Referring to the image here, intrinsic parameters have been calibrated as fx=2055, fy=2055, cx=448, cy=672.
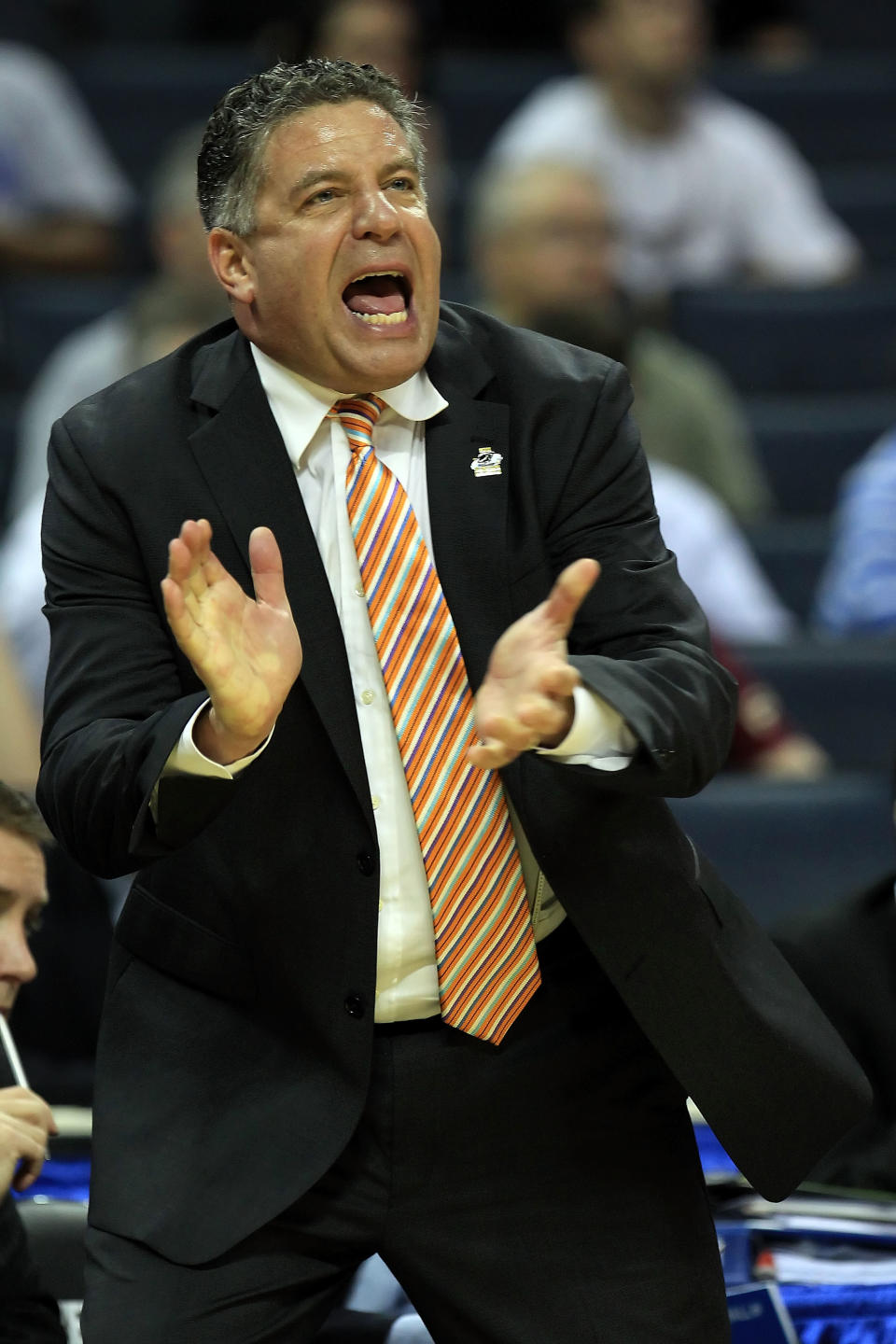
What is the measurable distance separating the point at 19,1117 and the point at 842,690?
8.01 feet

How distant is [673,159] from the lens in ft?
18.5

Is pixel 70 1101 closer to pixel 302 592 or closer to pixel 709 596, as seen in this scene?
pixel 302 592

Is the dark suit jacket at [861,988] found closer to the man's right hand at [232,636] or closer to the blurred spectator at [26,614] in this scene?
the man's right hand at [232,636]

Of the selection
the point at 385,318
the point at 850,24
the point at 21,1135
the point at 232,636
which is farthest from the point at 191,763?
the point at 850,24

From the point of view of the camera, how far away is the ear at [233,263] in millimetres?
1919

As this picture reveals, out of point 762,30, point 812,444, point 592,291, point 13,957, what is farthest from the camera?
point 762,30

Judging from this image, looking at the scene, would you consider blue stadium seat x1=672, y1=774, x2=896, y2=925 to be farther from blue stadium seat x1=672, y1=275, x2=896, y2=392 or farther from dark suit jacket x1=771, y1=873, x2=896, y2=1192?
blue stadium seat x1=672, y1=275, x2=896, y2=392

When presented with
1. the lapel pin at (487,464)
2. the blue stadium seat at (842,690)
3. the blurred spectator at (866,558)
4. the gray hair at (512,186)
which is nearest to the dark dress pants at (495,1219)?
the lapel pin at (487,464)

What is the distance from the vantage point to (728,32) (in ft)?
22.5

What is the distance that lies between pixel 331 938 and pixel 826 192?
4788mm

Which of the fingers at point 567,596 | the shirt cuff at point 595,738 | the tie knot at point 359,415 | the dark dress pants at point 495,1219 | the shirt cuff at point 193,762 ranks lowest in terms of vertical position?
the dark dress pants at point 495,1219

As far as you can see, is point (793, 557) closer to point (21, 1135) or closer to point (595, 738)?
point (21, 1135)

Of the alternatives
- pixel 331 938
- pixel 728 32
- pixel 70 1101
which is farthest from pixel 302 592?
pixel 728 32

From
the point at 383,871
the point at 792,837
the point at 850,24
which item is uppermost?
the point at 850,24
